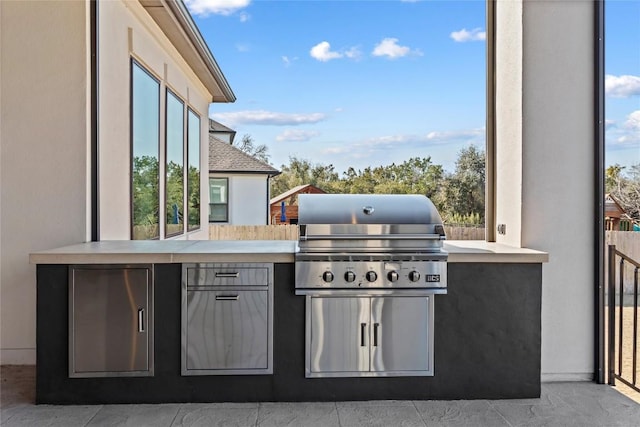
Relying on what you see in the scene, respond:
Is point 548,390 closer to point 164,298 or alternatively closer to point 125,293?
point 164,298

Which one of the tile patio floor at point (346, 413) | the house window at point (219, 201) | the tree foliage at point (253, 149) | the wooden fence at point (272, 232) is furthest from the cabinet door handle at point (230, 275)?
the house window at point (219, 201)

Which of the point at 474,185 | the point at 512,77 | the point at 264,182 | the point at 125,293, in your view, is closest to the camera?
the point at 125,293

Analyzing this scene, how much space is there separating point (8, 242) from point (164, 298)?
159 centimetres

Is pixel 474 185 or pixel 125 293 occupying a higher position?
pixel 474 185

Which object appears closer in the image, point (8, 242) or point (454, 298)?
point (454, 298)

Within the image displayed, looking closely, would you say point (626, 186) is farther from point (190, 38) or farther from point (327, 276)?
point (190, 38)

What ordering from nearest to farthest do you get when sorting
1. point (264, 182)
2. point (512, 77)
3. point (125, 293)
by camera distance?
point (125, 293) → point (512, 77) → point (264, 182)

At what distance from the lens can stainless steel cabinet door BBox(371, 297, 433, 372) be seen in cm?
295

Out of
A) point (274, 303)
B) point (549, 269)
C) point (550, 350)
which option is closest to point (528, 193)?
point (549, 269)

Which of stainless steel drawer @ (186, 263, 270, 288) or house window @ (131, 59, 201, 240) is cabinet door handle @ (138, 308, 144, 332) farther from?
house window @ (131, 59, 201, 240)

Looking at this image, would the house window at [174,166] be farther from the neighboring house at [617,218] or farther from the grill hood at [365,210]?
the neighboring house at [617,218]

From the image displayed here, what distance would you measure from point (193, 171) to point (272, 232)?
266cm

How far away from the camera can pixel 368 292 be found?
293 cm

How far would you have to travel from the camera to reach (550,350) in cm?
333
